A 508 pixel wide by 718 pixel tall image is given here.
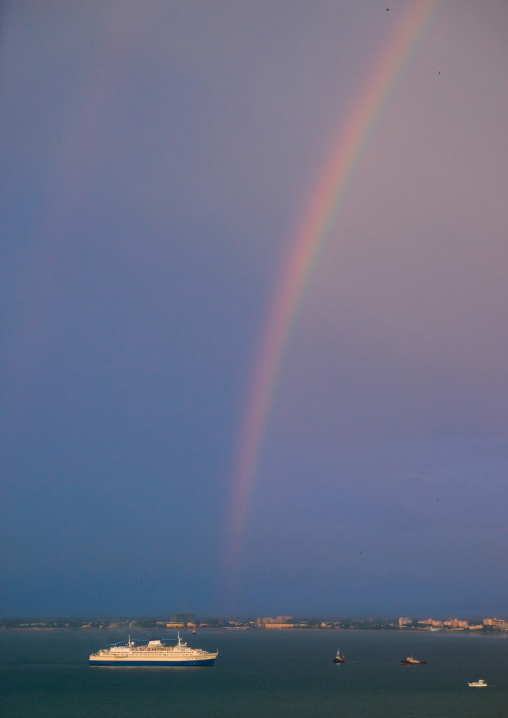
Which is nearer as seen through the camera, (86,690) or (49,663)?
(86,690)

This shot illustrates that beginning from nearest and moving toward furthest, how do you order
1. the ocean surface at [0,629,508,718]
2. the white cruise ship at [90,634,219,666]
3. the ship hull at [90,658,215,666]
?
1. the ocean surface at [0,629,508,718]
2. the ship hull at [90,658,215,666]
3. the white cruise ship at [90,634,219,666]

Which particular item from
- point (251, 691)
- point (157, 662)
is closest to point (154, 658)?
point (157, 662)

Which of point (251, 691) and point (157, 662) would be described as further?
point (157, 662)

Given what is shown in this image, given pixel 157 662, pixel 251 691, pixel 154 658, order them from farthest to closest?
pixel 154 658, pixel 157 662, pixel 251 691

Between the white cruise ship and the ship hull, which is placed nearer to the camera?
the ship hull

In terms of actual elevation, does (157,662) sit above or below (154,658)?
below

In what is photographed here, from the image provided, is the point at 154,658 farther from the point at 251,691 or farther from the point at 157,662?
the point at 251,691

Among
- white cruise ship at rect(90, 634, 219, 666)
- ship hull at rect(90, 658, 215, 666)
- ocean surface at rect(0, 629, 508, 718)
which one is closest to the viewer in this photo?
ocean surface at rect(0, 629, 508, 718)

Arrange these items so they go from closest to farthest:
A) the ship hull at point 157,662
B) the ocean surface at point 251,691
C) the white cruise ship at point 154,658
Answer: the ocean surface at point 251,691, the ship hull at point 157,662, the white cruise ship at point 154,658

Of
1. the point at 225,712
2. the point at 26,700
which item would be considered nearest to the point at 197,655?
the point at 26,700

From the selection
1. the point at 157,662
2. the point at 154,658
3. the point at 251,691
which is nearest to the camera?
the point at 251,691

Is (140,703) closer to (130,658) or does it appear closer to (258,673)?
(258,673)
